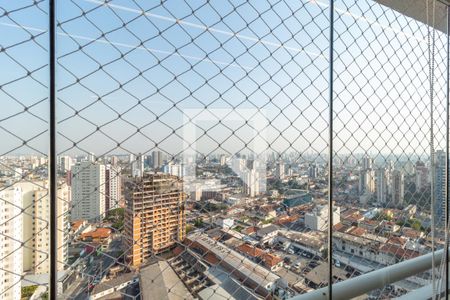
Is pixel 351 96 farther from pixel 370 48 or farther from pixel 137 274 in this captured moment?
pixel 137 274

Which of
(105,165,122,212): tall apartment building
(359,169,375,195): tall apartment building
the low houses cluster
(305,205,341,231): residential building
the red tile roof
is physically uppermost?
(105,165,122,212): tall apartment building

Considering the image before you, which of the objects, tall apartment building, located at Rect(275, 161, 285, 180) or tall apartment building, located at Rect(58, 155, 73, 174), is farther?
tall apartment building, located at Rect(275, 161, 285, 180)

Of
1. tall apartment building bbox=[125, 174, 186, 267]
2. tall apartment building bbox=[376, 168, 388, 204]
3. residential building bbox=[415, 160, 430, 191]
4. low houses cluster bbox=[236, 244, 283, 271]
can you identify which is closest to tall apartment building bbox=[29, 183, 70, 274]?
tall apartment building bbox=[125, 174, 186, 267]

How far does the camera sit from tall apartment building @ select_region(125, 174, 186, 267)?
56cm

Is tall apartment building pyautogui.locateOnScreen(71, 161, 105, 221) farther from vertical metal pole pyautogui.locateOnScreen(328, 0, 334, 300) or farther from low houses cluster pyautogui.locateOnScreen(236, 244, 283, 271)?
vertical metal pole pyautogui.locateOnScreen(328, 0, 334, 300)

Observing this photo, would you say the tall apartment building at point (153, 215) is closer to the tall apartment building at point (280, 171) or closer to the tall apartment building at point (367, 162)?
the tall apartment building at point (280, 171)

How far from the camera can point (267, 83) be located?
0.75m

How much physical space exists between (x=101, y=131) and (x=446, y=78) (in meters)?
1.13

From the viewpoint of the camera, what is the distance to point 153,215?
59 cm

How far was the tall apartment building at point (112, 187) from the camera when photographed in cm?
52

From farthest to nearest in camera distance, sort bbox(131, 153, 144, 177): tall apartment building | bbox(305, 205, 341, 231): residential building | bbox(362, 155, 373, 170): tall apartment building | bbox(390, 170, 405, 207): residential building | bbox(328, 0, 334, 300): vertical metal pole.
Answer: bbox(390, 170, 405, 207): residential building
bbox(362, 155, 373, 170): tall apartment building
bbox(305, 205, 341, 231): residential building
bbox(328, 0, 334, 300): vertical metal pole
bbox(131, 153, 144, 177): tall apartment building

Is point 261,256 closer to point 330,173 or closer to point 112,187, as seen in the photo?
point 330,173

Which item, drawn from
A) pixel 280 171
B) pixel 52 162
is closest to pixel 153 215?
pixel 52 162

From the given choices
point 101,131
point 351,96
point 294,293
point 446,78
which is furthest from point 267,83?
point 446,78
